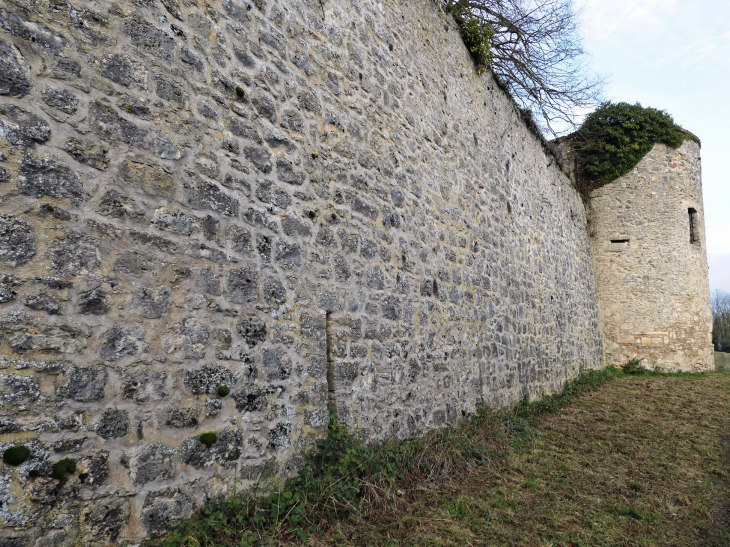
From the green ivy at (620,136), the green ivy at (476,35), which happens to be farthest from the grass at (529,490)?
the green ivy at (620,136)

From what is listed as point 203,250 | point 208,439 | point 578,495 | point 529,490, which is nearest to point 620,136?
point 578,495

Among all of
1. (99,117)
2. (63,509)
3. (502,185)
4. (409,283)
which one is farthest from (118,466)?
(502,185)

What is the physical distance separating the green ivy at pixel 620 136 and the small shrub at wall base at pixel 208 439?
1285 centimetres

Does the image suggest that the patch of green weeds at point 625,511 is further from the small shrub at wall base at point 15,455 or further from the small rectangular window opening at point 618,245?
the small rectangular window opening at point 618,245

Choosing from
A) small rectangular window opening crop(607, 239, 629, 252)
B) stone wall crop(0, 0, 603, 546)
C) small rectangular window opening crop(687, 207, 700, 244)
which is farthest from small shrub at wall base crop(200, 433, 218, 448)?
small rectangular window opening crop(687, 207, 700, 244)

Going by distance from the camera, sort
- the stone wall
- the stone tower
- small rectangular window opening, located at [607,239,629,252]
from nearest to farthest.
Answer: the stone wall
the stone tower
small rectangular window opening, located at [607,239,629,252]

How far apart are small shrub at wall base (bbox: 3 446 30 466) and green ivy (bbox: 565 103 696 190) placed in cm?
1360

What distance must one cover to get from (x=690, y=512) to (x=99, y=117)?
460 centimetres

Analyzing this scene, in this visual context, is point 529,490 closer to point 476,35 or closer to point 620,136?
point 476,35

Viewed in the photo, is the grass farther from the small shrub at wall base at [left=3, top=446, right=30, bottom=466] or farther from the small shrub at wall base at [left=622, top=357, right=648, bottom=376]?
the small shrub at wall base at [left=622, top=357, right=648, bottom=376]

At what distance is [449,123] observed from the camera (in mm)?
5609

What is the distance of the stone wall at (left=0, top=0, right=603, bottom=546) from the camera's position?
6.24ft

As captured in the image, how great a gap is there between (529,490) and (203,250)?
3201 mm

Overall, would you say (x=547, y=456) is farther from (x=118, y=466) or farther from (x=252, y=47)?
(x=252, y=47)
